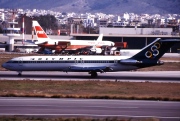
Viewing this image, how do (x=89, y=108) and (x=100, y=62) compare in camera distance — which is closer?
(x=89, y=108)

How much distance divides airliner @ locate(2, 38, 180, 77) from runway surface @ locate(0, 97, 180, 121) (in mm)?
19121

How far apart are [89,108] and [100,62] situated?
2363 centimetres

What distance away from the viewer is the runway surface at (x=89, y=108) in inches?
Result: 1035

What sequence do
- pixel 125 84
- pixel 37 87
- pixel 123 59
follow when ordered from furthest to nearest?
pixel 123 59, pixel 125 84, pixel 37 87

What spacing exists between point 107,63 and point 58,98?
1897cm

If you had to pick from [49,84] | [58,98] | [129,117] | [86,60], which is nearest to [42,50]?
[86,60]

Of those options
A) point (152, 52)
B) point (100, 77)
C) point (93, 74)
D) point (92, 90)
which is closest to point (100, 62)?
point (93, 74)

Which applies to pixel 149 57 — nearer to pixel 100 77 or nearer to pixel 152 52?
pixel 152 52

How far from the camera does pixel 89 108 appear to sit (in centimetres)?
2853

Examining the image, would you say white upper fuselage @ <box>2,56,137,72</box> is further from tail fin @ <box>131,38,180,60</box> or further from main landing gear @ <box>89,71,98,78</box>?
tail fin @ <box>131,38,180,60</box>

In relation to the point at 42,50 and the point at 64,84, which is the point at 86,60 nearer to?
the point at 64,84

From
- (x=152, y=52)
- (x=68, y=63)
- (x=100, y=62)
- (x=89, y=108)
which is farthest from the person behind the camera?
(x=68, y=63)

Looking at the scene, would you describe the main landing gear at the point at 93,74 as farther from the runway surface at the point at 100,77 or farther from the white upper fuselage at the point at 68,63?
the white upper fuselage at the point at 68,63

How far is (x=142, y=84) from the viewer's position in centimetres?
4466
